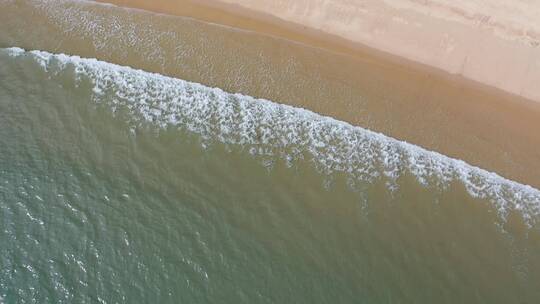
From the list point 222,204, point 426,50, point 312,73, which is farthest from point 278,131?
point 426,50

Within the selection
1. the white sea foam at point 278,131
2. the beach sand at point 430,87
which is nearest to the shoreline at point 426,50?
the beach sand at point 430,87

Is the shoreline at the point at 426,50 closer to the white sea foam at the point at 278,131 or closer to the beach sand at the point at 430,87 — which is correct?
the beach sand at the point at 430,87

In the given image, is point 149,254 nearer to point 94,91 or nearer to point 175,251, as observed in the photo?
point 175,251

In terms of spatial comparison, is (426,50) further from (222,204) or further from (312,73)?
(222,204)

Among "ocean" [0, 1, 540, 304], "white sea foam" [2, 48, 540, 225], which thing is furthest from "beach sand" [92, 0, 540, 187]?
"ocean" [0, 1, 540, 304]

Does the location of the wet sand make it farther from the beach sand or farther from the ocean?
the ocean
